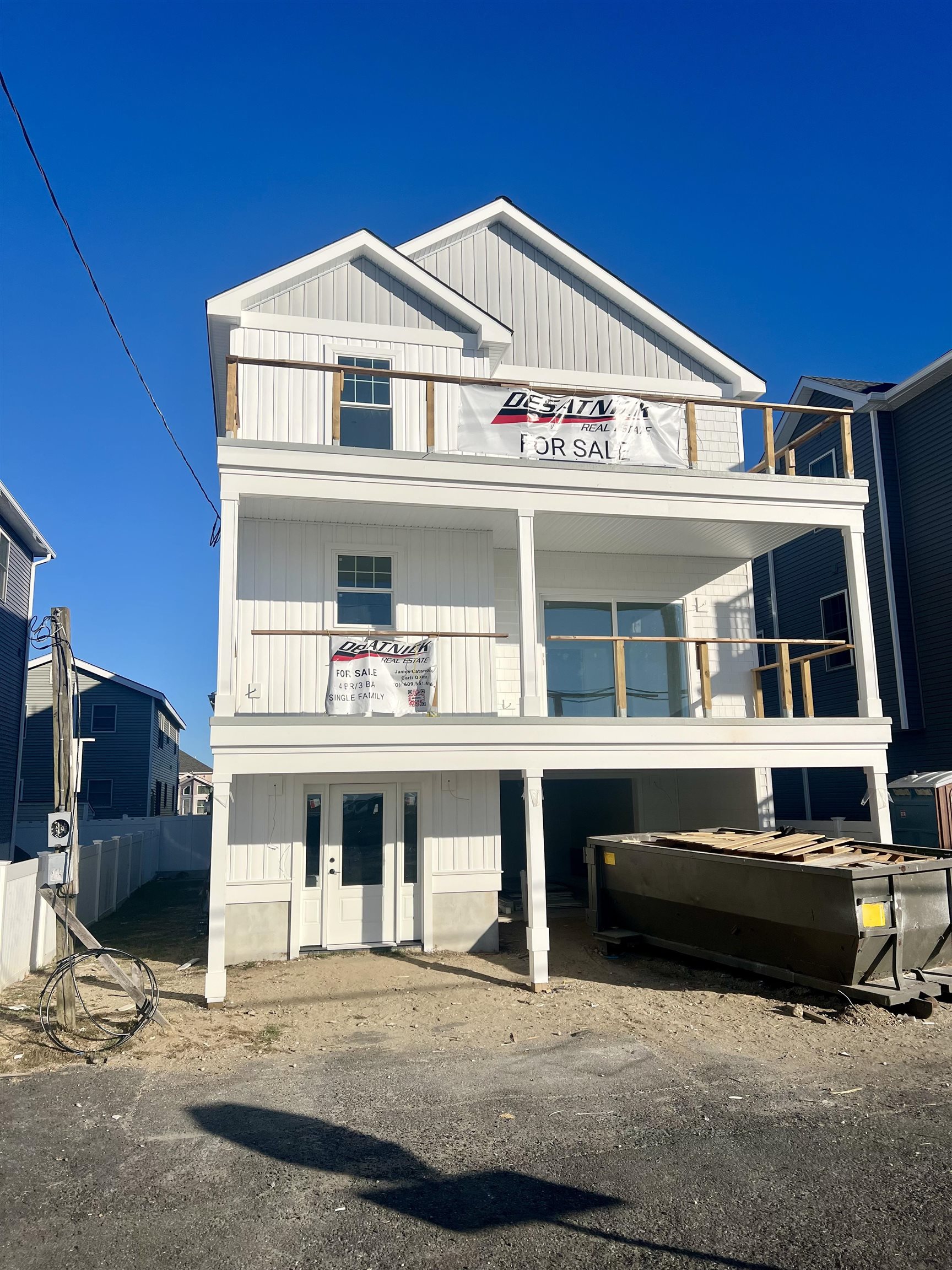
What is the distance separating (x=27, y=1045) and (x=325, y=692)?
5057 millimetres

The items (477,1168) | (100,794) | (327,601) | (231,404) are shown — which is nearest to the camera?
(477,1168)

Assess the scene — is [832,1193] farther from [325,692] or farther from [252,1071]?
[325,692]

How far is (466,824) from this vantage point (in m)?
11.9

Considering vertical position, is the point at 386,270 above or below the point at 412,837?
above

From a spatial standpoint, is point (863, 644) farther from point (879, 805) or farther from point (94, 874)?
point (94, 874)

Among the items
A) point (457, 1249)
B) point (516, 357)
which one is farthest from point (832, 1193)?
point (516, 357)

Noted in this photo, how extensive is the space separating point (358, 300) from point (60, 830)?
8.72m

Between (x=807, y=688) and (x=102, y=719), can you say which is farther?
(x=102, y=719)

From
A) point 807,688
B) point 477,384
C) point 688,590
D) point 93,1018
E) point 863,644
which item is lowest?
point 93,1018

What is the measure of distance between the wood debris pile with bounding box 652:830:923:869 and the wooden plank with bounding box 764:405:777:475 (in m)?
4.92

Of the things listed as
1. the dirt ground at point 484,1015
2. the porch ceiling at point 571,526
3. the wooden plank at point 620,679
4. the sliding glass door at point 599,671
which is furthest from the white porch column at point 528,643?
the dirt ground at point 484,1015

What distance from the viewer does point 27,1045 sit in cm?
767

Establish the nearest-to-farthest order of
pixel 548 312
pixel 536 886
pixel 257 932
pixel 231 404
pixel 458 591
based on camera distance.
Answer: pixel 536 886
pixel 231 404
pixel 257 932
pixel 458 591
pixel 548 312

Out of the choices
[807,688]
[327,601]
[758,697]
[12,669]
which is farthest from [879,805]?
[12,669]
